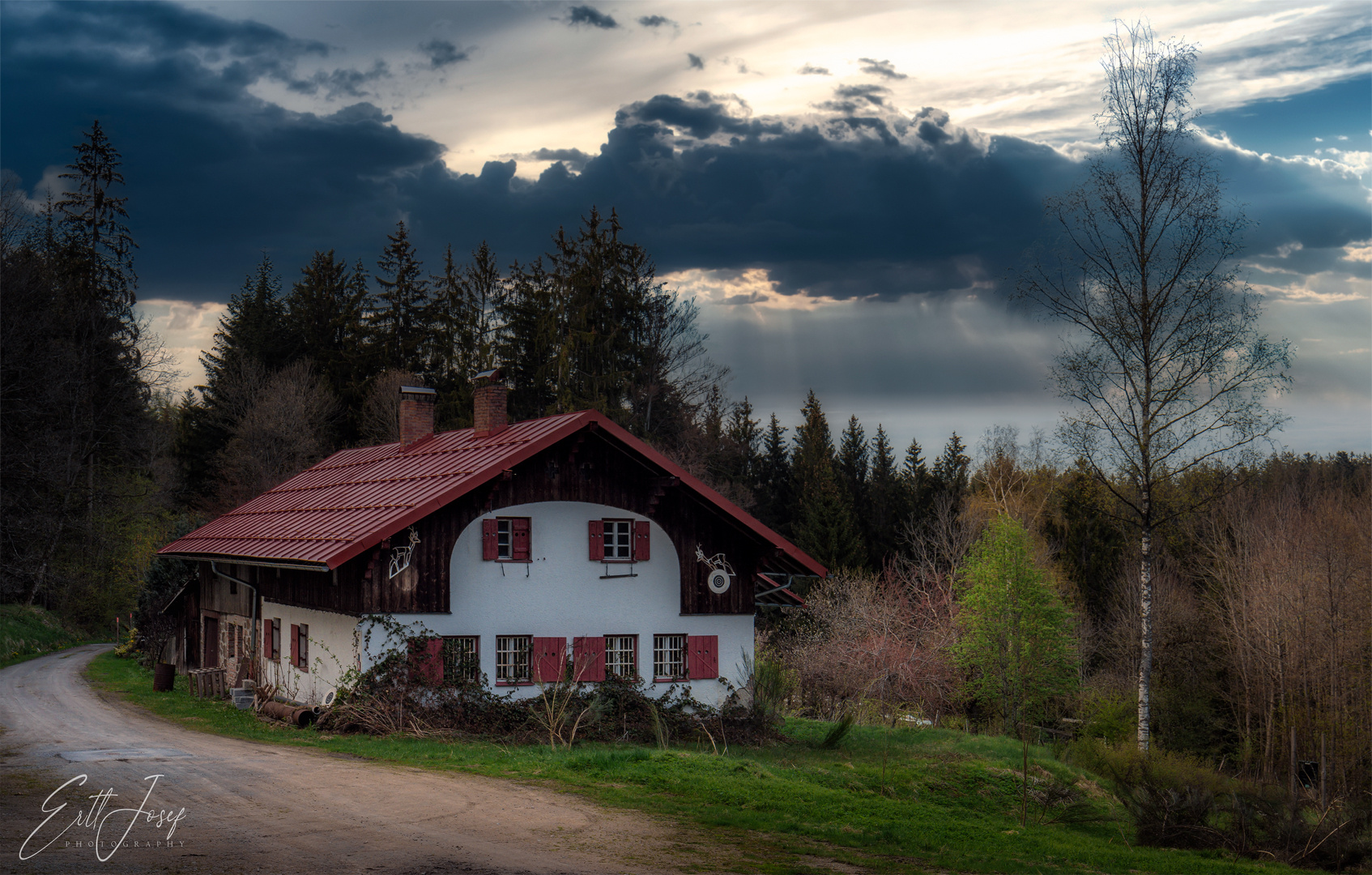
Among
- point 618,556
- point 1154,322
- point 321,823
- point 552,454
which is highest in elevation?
point 1154,322

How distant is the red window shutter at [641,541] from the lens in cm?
2316

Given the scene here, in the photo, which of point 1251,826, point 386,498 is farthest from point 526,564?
point 1251,826

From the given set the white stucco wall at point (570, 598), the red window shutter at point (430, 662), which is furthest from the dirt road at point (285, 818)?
the white stucco wall at point (570, 598)

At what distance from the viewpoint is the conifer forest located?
36.7 metres

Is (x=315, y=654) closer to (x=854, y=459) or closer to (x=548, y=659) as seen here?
(x=548, y=659)

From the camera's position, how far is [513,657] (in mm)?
21734

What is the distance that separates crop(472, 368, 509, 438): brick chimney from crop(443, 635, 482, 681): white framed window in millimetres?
5701

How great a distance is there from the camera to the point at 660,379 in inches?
2127

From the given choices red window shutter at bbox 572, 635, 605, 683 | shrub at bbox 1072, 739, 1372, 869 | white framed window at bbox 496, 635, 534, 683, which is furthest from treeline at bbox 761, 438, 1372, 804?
shrub at bbox 1072, 739, 1372, 869

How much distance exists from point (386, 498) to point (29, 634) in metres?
25.4

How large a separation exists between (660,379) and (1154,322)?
3171 cm

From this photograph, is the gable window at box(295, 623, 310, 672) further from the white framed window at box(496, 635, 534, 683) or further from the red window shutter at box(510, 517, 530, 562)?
the red window shutter at box(510, 517, 530, 562)

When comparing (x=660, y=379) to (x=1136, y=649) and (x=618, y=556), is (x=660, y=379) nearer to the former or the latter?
(x=1136, y=649)

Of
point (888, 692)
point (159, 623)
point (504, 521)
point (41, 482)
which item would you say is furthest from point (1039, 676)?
point (41, 482)
